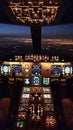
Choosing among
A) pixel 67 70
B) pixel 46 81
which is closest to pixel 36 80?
pixel 46 81

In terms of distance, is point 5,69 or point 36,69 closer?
point 36,69

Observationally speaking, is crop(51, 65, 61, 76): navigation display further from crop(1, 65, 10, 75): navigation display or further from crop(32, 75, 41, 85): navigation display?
crop(1, 65, 10, 75): navigation display

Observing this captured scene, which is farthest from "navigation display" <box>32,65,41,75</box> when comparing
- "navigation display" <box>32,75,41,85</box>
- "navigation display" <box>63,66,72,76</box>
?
"navigation display" <box>63,66,72,76</box>

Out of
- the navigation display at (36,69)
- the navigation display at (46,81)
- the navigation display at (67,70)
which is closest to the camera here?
the navigation display at (46,81)

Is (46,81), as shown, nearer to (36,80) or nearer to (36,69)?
(36,80)

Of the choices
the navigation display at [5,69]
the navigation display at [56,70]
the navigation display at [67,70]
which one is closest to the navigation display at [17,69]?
the navigation display at [5,69]

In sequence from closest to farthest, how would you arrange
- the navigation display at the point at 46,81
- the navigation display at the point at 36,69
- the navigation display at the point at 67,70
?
the navigation display at the point at 46,81 → the navigation display at the point at 36,69 → the navigation display at the point at 67,70

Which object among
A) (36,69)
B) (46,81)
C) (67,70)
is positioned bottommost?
(46,81)

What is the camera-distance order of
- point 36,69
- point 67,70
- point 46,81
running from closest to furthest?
point 46,81
point 36,69
point 67,70

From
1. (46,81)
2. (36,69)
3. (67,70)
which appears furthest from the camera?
(67,70)

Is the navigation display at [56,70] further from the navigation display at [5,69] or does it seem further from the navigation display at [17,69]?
the navigation display at [5,69]

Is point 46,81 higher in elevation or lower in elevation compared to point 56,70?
lower
